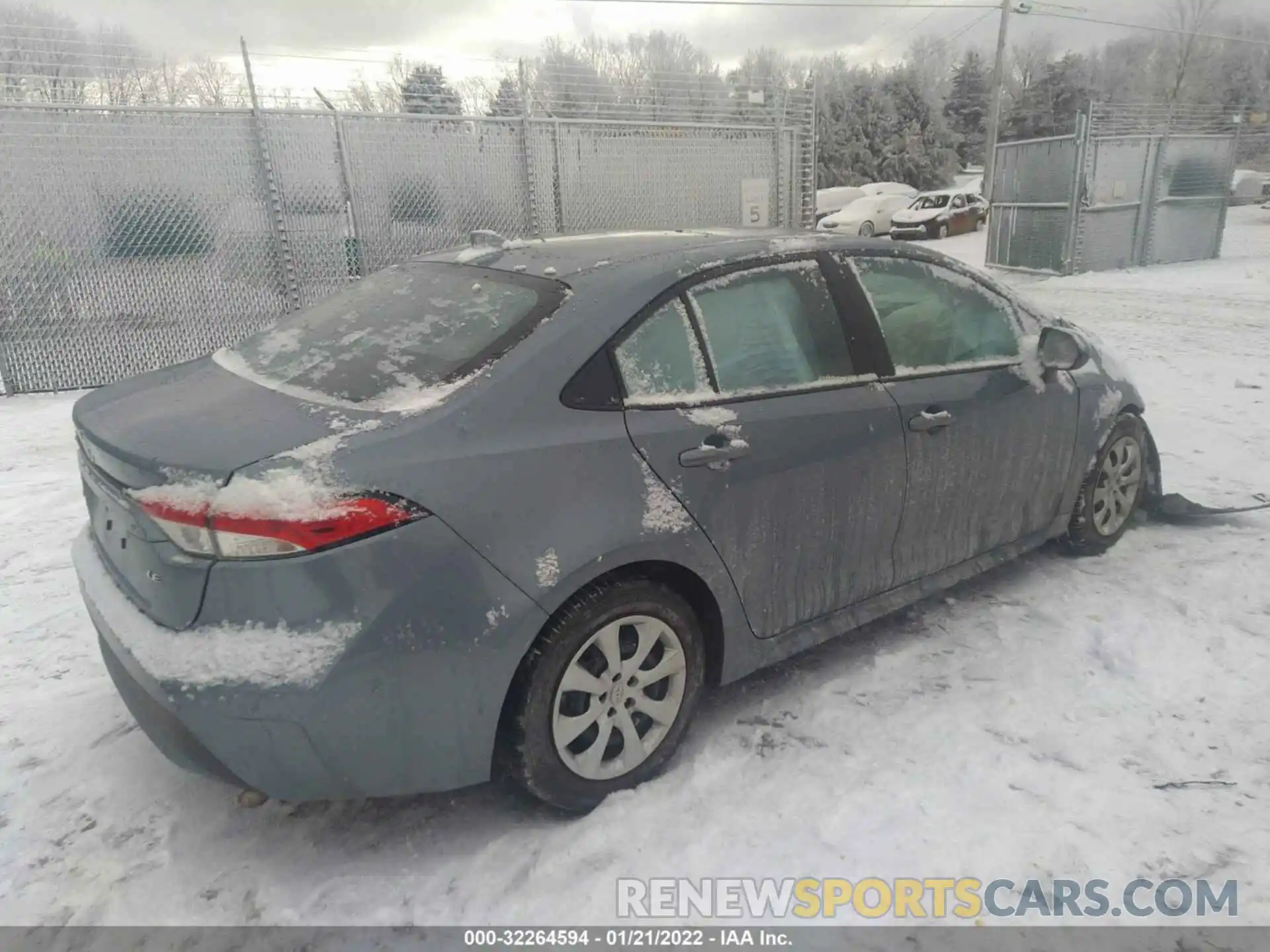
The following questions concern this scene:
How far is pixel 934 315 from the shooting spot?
336 centimetres

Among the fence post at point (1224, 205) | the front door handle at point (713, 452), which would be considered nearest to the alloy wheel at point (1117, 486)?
the front door handle at point (713, 452)

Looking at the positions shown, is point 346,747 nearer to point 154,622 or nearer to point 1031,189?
point 154,622

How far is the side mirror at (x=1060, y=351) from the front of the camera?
3.53 meters

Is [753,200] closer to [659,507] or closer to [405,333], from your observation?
[405,333]

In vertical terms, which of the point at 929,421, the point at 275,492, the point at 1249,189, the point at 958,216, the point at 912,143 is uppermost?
the point at 912,143

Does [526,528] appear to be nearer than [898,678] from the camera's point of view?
Yes

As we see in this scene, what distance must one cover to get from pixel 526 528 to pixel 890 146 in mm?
48270

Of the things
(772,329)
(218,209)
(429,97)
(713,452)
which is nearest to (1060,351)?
(772,329)

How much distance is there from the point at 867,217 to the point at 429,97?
19.3 m

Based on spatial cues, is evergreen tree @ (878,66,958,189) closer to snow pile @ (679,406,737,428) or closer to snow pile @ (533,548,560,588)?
snow pile @ (679,406,737,428)

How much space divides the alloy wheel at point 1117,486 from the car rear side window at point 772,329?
5.95ft

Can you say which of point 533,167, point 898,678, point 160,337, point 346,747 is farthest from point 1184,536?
point 160,337

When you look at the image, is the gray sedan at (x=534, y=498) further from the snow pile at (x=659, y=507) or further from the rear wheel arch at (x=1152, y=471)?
the rear wheel arch at (x=1152, y=471)

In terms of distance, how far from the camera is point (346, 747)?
206cm
